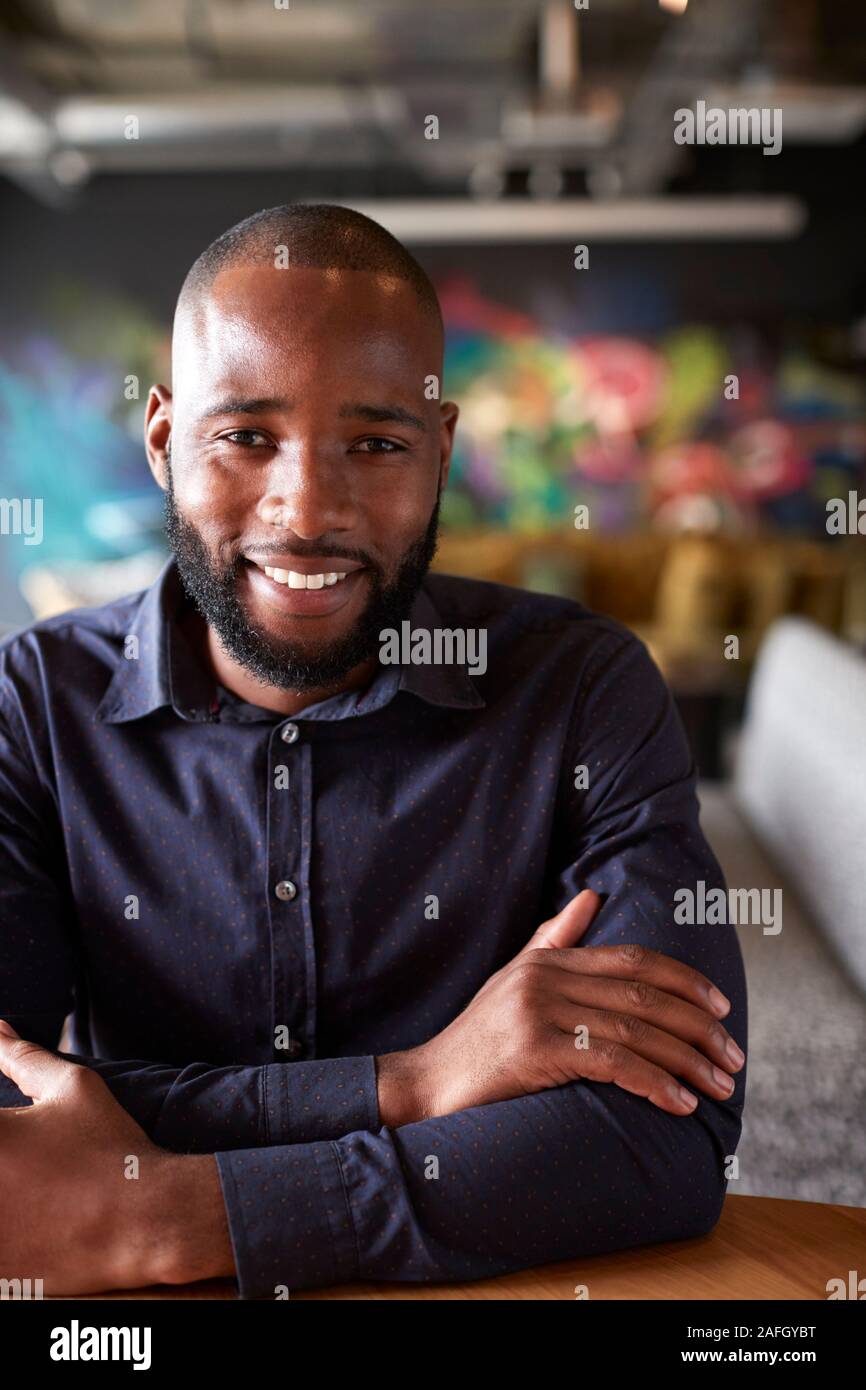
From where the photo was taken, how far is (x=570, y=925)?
4.15 ft

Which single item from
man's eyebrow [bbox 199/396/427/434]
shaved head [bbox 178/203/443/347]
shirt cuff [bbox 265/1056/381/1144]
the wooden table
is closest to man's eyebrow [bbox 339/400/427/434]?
man's eyebrow [bbox 199/396/427/434]

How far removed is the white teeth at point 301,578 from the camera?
1306mm

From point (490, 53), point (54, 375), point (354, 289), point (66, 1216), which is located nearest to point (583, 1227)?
point (66, 1216)

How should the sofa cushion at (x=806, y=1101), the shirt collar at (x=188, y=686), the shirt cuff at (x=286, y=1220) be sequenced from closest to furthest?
the shirt cuff at (x=286, y=1220) → the shirt collar at (x=188, y=686) → the sofa cushion at (x=806, y=1101)

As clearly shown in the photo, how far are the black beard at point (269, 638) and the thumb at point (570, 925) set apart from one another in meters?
0.32

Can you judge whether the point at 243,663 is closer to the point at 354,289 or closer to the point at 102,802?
the point at 102,802

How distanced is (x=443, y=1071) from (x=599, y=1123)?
0.14 m

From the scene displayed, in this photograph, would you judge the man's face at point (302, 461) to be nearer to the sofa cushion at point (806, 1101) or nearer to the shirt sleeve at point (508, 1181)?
the shirt sleeve at point (508, 1181)

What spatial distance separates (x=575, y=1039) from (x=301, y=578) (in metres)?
0.49

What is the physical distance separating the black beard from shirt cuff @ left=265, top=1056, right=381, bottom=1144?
382mm

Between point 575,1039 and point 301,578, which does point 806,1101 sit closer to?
point 575,1039

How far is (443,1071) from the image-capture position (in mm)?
1175

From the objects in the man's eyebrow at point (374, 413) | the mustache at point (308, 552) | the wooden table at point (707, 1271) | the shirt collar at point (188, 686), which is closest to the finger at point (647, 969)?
the wooden table at point (707, 1271)

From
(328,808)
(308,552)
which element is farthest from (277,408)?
(328,808)
